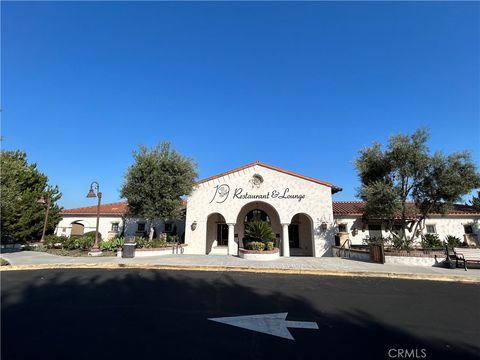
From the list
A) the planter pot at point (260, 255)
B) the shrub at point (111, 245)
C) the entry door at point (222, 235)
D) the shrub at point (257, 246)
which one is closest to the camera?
the planter pot at point (260, 255)

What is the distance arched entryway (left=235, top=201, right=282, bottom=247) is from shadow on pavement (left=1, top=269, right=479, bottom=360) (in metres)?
13.2

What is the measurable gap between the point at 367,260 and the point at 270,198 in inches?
299

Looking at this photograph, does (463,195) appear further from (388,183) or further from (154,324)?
(154,324)

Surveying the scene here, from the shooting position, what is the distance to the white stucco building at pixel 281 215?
1997 centimetres

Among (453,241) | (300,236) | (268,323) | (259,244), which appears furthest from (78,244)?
(453,241)

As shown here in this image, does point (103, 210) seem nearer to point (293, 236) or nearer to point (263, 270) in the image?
point (293, 236)

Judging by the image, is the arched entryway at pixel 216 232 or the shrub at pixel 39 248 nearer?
the shrub at pixel 39 248

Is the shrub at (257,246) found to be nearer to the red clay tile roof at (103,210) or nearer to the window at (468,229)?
the red clay tile roof at (103,210)

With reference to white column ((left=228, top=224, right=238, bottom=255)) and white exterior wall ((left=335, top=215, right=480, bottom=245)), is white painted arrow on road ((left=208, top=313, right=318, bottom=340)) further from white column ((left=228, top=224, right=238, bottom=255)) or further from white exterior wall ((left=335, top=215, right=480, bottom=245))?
white exterior wall ((left=335, top=215, right=480, bottom=245))

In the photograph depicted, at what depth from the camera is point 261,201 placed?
20.5 metres

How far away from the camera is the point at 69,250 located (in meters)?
19.2

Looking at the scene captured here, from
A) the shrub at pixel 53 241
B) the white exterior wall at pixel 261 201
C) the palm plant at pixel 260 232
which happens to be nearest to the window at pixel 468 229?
the white exterior wall at pixel 261 201

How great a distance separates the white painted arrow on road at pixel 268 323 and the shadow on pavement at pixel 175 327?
0.66 ft

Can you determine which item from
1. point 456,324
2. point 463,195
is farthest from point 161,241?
point 463,195
